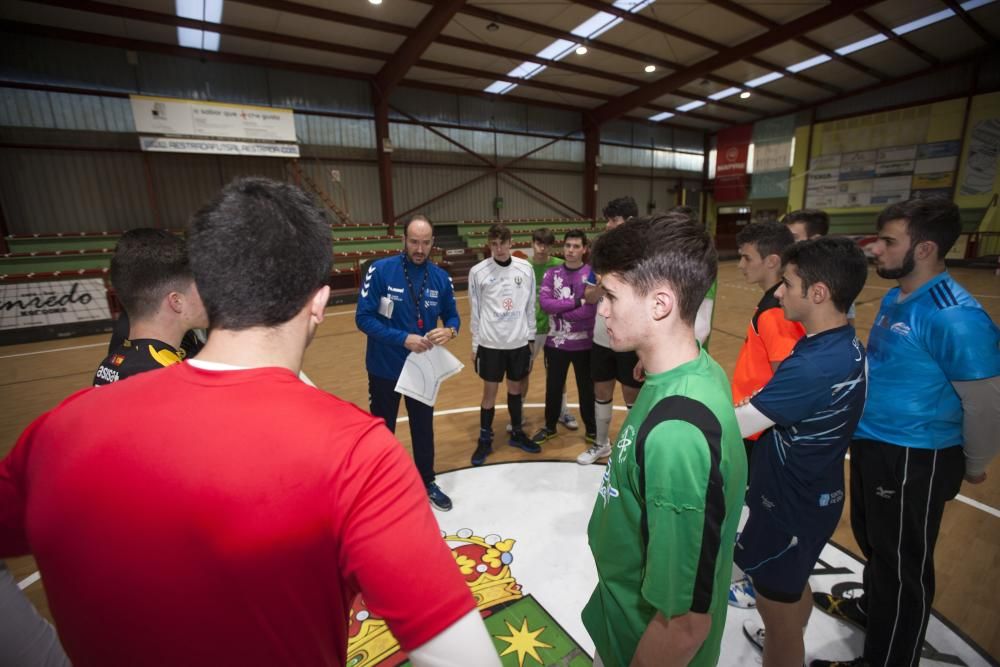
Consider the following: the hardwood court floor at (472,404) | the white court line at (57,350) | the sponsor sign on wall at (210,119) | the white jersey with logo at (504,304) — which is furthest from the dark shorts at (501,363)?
the sponsor sign on wall at (210,119)

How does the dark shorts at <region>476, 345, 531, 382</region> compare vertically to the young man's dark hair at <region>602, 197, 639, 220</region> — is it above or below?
below

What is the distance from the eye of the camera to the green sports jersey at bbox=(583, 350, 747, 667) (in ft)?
3.09

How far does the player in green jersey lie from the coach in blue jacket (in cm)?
204

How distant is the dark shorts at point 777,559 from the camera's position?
63.7 inches

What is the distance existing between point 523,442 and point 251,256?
3540mm

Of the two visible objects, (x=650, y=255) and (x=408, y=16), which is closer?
(x=650, y=255)

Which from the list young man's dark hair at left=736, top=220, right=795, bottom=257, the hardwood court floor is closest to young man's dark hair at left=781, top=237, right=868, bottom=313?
young man's dark hair at left=736, top=220, right=795, bottom=257

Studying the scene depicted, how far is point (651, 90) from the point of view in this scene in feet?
53.8

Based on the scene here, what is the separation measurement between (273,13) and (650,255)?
12959 millimetres

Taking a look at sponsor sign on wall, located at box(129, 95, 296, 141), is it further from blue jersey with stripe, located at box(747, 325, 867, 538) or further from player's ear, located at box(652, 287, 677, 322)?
blue jersey with stripe, located at box(747, 325, 867, 538)

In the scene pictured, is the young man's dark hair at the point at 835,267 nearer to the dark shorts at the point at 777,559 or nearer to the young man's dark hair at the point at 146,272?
the dark shorts at the point at 777,559

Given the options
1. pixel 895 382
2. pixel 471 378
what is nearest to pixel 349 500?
pixel 895 382

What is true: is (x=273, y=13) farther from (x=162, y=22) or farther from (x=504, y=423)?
(x=504, y=423)

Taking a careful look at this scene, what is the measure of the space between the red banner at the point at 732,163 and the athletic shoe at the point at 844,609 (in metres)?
24.4
